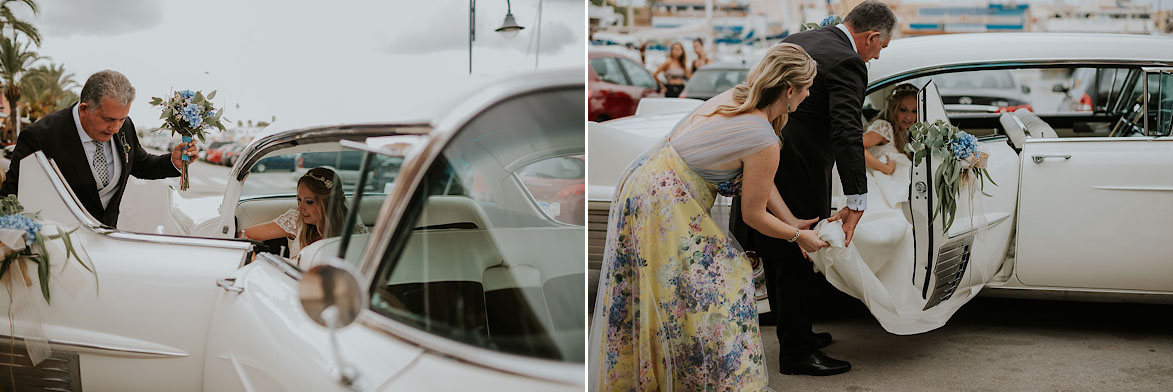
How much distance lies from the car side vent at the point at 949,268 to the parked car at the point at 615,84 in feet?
17.6

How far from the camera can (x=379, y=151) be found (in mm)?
1415

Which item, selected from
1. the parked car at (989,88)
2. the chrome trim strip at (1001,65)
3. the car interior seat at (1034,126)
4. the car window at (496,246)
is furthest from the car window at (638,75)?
the car window at (496,246)

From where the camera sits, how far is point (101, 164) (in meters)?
1.67

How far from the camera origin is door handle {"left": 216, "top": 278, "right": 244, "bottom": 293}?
5.14ft

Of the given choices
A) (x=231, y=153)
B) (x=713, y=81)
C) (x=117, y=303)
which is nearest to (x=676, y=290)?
(x=231, y=153)

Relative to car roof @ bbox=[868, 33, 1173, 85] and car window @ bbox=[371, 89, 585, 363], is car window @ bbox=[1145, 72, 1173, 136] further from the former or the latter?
car window @ bbox=[371, 89, 585, 363]

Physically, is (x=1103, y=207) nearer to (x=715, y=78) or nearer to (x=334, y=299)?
(x=334, y=299)

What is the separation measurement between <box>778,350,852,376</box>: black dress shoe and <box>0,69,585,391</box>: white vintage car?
1.83m

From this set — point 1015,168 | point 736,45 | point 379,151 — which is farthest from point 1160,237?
point 736,45

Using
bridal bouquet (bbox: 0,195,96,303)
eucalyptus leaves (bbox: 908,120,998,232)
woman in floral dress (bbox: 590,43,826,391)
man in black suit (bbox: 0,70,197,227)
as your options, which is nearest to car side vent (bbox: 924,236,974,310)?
eucalyptus leaves (bbox: 908,120,998,232)

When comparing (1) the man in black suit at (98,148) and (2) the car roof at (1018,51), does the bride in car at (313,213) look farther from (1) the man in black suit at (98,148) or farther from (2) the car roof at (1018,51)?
(2) the car roof at (1018,51)

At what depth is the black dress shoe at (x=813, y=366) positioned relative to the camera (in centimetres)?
313

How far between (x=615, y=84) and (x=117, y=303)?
25.0 ft

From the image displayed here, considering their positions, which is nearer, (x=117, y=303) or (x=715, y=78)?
(x=117, y=303)
